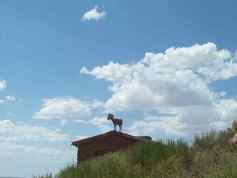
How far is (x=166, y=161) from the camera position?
22.2 meters

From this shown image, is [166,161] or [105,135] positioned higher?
[105,135]

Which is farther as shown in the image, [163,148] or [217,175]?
[163,148]

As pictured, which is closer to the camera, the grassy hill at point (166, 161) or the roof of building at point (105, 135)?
the grassy hill at point (166, 161)

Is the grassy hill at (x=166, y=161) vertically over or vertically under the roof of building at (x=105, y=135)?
under

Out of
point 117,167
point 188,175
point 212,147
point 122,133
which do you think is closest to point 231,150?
point 212,147

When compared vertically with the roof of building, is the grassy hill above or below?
below

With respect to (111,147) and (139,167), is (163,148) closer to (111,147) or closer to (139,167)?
(139,167)

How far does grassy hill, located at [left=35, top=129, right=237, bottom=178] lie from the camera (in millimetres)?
20750

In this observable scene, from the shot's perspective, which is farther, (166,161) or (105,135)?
(105,135)

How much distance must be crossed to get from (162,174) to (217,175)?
4.68m

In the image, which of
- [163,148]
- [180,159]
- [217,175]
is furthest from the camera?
[163,148]

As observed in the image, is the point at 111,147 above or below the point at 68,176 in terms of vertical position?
above

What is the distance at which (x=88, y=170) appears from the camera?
917 inches

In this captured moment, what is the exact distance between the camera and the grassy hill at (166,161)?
20750mm
